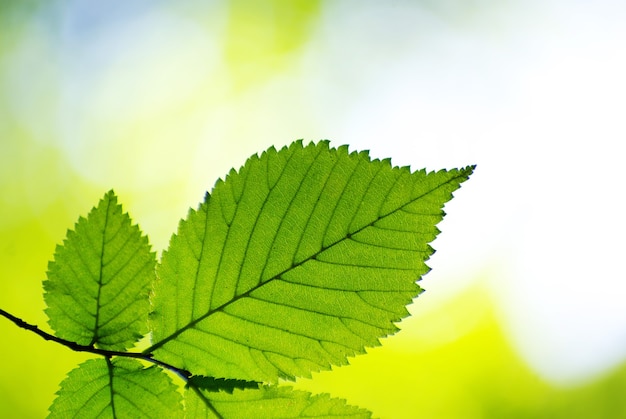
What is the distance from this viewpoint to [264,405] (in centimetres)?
92

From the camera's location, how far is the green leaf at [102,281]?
0.95m

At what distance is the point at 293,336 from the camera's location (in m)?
0.94

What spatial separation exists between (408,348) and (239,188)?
658 cm

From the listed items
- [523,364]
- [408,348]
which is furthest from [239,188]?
[523,364]

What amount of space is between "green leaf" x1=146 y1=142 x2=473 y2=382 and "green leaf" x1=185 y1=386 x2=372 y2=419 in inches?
1.1

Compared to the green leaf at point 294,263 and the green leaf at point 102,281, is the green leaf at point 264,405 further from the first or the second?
the green leaf at point 102,281

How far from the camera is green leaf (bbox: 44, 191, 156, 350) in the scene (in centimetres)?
95

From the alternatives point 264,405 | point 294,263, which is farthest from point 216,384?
point 294,263

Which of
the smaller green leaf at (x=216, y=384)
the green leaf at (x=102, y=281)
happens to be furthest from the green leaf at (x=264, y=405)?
the green leaf at (x=102, y=281)

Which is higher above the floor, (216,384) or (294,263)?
(294,263)

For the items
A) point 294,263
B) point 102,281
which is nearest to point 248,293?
point 294,263

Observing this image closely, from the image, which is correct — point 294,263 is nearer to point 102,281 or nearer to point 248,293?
point 248,293

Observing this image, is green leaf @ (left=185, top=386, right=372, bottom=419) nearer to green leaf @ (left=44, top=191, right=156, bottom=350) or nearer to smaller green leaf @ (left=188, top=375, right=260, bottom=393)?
smaller green leaf @ (left=188, top=375, right=260, bottom=393)

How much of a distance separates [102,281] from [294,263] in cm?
28
